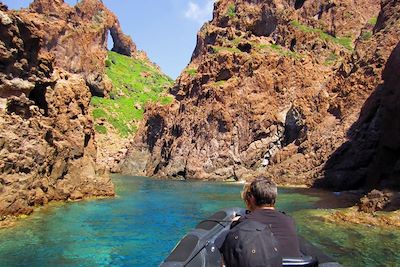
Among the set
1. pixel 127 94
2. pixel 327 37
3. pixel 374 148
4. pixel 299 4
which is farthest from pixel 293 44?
pixel 127 94

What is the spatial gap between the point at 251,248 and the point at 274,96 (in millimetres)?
69573

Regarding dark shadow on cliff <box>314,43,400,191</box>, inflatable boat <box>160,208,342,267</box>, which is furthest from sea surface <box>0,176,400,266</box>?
dark shadow on cliff <box>314,43,400,191</box>

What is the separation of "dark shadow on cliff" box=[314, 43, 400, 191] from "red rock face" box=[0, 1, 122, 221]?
2111cm

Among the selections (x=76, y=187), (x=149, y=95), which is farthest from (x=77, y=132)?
(x=149, y=95)

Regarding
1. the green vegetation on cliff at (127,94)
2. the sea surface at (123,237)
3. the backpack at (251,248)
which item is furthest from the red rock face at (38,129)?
the green vegetation on cliff at (127,94)

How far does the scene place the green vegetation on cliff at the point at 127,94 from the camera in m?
106

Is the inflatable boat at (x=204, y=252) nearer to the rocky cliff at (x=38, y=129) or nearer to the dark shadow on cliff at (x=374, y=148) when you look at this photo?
the rocky cliff at (x=38, y=129)

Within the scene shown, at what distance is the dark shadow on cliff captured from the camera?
28844mm

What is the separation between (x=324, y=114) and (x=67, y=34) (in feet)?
229

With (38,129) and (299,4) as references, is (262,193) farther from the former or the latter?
(299,4)

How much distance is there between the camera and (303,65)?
7356 cm

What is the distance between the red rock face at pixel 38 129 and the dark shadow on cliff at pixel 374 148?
21110 mm

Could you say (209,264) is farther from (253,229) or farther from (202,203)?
(202,203)

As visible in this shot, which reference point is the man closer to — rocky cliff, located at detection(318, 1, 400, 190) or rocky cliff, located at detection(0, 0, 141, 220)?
rocky cliff, located at detection(0, 0, 141, 220)
